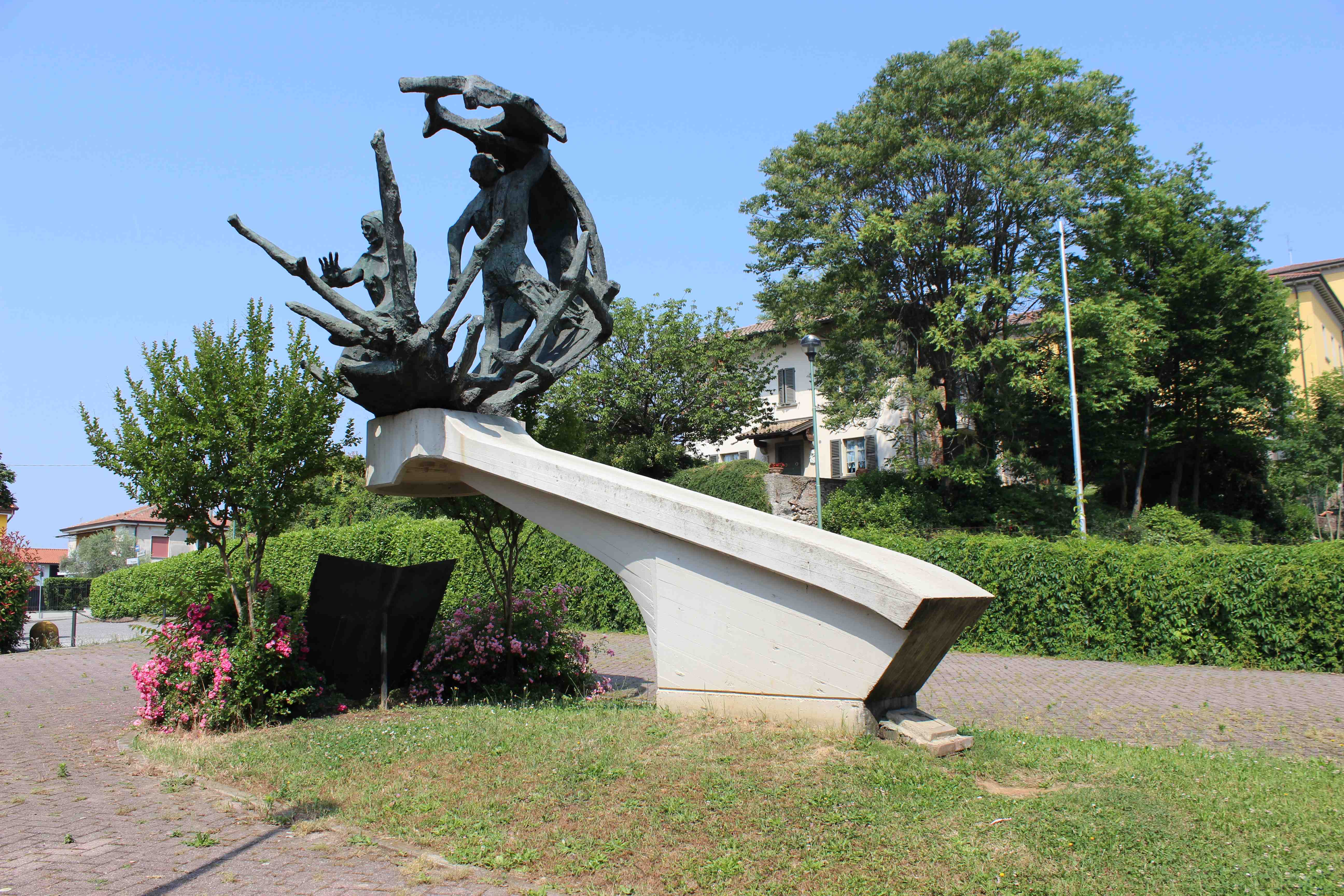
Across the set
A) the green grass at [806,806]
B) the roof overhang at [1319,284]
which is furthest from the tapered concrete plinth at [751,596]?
the roof overhang at [1319,284]

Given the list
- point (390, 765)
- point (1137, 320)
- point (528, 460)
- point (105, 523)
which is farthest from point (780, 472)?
point (105, 523)

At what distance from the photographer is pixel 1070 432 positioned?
30.0 m

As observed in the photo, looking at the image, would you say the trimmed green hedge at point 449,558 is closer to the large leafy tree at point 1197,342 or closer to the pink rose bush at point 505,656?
the pink rose bush at point 505,656

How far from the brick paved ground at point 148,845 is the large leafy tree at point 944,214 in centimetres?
2077

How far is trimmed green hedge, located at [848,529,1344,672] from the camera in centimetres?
1277

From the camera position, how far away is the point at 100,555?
207 feet

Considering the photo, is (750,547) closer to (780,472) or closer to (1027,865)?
(1027,865)

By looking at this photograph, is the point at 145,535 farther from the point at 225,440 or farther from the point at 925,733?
the point at 925,733

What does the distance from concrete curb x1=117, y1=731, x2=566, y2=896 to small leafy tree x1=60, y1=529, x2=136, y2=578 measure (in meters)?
63.5

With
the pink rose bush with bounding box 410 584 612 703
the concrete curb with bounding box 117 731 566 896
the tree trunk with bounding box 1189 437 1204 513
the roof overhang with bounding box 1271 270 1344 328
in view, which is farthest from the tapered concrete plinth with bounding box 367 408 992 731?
the roof overhang with bounding box 1271 270 1344 328

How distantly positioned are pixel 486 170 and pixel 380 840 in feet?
25.4

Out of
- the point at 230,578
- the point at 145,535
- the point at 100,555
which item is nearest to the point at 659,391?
the point at 230,578

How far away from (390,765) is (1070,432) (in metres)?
28.2

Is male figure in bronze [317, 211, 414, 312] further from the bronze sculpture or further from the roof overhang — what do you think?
the roof overhang
